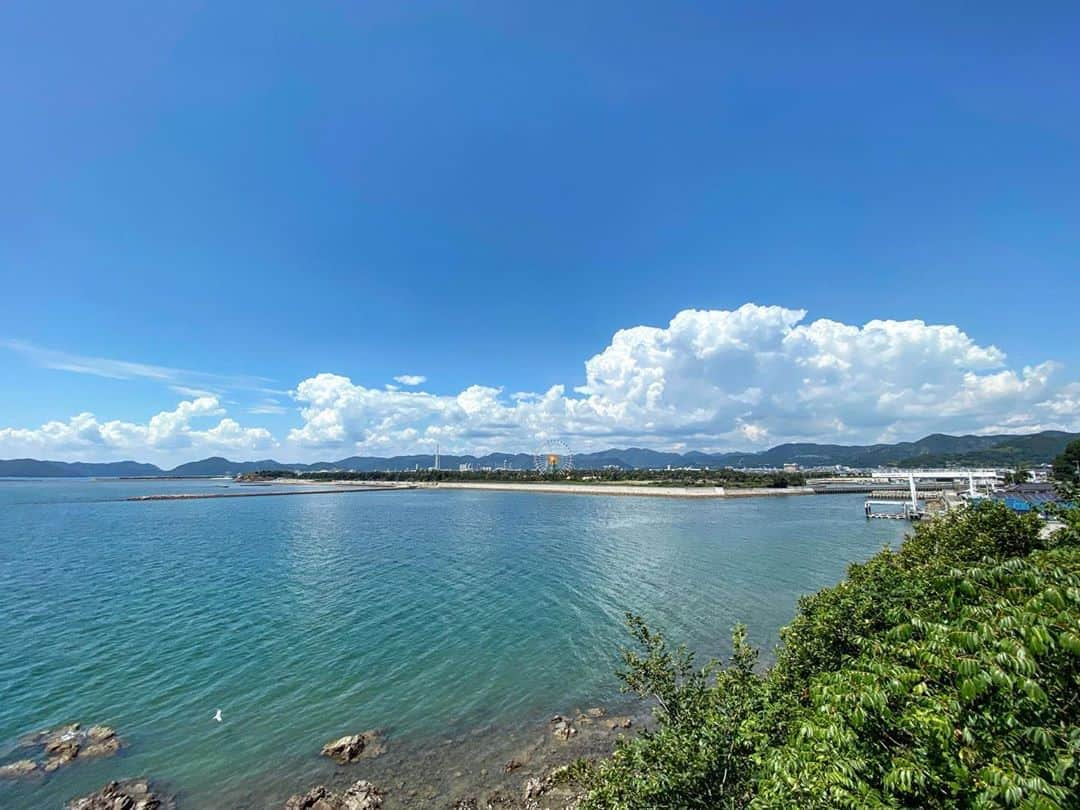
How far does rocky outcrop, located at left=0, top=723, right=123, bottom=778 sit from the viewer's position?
48.7ft

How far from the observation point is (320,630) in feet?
86.5

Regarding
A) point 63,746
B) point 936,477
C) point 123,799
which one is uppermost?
point 936,477

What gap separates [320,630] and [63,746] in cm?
1115

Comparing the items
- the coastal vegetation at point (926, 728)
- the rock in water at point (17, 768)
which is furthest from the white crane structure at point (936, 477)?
the rock in water at point (17, 768)

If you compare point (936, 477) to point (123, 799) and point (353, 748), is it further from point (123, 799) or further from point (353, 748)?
point (123, 799)

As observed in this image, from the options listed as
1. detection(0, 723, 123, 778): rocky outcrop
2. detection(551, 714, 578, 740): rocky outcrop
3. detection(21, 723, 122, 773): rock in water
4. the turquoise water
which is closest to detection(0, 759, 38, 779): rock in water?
detection(0, 723, 123, 778): rocky outcrop

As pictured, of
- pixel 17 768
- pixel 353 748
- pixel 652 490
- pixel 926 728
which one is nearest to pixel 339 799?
pixel 353 748

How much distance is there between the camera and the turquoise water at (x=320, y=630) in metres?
16.5

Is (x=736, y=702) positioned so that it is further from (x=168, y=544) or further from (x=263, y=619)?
(x=168, y=544)

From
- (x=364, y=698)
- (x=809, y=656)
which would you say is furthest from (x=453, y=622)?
(x=809, y=656)

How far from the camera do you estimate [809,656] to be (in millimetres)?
11133

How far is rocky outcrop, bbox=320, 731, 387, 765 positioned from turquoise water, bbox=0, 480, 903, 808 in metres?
0.43

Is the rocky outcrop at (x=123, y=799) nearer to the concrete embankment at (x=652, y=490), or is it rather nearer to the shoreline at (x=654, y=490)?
the shoreline at (x=654, y=490)

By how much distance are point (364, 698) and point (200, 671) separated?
A: 27.3ft
